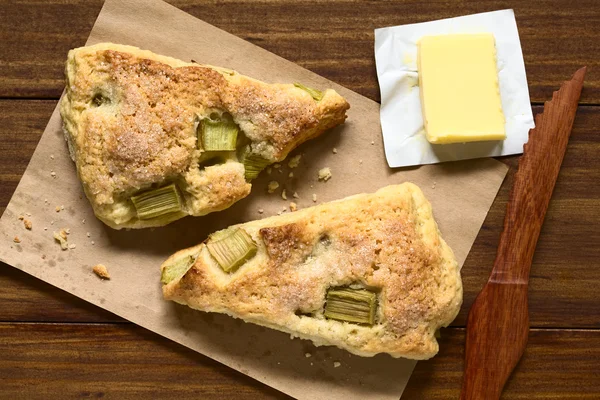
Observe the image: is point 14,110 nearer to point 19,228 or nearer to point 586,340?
point 19,228

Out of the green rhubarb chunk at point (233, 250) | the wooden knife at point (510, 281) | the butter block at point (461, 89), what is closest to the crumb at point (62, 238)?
the green rhubarb chunk at point (233, 250)

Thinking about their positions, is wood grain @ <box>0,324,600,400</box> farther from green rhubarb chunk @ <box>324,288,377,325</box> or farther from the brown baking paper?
green rhubarb chunk @ <box>324,288,377,325</box>

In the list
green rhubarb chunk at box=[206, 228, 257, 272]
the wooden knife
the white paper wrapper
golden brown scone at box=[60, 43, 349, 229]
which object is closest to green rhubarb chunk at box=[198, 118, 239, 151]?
golden brown scone at box=[60, 43, 349, 229]

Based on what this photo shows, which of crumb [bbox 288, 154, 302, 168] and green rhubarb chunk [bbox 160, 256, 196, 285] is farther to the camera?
crumb [bbox 288, 154, 302, 168]

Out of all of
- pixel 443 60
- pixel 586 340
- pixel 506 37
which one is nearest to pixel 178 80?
pixel 443 60

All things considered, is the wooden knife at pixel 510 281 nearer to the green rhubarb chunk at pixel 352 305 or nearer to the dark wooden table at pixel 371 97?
the dark wooden table at pixel 371 97
